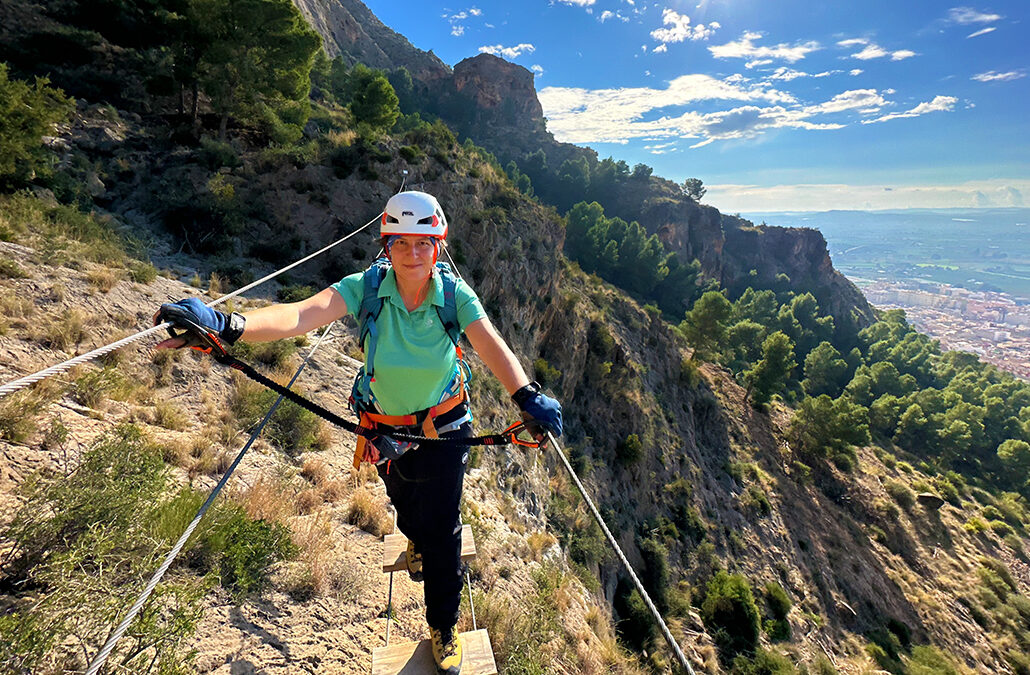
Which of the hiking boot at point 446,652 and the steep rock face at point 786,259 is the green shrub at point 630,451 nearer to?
the hiking boot at point 446,652

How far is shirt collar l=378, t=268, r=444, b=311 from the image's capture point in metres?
2.68

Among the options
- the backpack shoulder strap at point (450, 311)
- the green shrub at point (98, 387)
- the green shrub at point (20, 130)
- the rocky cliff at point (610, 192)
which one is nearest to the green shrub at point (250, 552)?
the green shrub at point (98, 387)

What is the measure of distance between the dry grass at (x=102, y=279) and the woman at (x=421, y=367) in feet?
25.2

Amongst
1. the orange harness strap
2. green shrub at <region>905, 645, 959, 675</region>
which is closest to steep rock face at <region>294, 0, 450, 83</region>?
the orange harness strap

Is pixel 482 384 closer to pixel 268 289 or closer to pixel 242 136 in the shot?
pixel 268 289

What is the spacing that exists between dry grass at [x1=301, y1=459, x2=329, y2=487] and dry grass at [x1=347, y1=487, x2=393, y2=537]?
1.75 ft

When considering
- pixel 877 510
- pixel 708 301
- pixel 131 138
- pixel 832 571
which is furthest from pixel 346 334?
pixel 877 510

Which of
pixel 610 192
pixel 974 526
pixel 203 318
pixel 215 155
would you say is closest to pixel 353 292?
pixel 203 318

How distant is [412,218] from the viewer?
8.75 feet

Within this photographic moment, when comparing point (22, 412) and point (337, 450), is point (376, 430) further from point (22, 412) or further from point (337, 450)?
point (337, 450)

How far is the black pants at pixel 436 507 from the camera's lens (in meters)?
2.74

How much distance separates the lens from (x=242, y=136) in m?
19.1

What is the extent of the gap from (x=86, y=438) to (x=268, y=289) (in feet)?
32.9

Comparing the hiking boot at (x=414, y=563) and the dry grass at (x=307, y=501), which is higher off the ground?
the hiking boot at (x=414, y=563)
